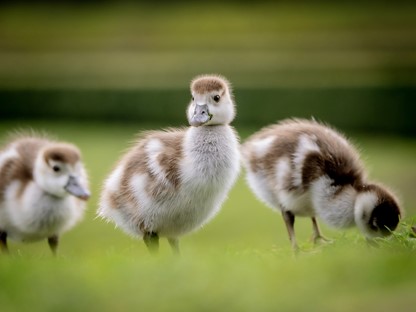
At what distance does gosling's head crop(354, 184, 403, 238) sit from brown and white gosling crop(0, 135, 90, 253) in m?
1.59

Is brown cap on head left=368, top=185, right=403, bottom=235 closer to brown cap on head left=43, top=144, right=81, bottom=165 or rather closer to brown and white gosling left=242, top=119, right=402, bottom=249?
brown and white gosling left=242, top=119, right=402, bottom=249

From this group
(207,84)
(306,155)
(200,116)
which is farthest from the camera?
(306,155)

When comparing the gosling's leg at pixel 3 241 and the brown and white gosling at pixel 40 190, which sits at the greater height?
the brown and white gosling at pixel 40 190

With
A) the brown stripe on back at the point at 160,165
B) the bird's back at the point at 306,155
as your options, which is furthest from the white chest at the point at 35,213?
the bird's back at the point at 306,155

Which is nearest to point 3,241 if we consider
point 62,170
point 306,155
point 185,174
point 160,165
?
point 62,170

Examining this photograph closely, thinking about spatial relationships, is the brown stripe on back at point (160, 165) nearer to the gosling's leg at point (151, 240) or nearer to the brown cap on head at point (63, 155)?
the gosling's leg at point (151, 240)

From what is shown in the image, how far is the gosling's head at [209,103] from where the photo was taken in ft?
16.0

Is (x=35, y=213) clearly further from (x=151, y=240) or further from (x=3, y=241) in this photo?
(x=151, y=240)

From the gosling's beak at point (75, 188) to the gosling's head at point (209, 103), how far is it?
0.98 metres

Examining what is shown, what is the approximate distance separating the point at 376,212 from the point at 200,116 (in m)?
1.26

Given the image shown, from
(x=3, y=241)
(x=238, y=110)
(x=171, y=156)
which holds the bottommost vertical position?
(x=238, y=110)

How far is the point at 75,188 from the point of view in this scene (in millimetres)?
5691

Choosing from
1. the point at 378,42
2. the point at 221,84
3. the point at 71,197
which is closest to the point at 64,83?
the point at 378,42

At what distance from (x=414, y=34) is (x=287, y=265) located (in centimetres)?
2232
